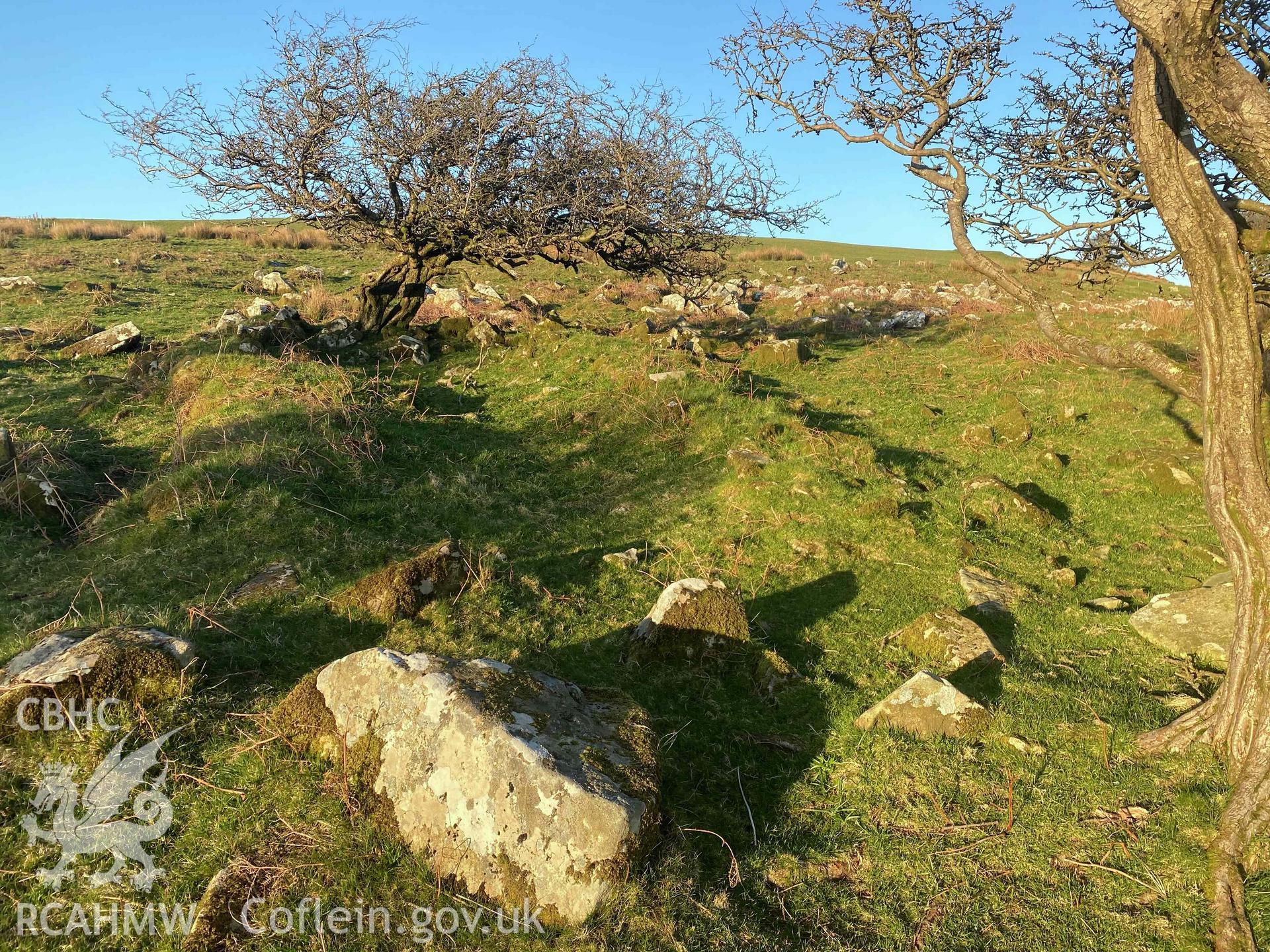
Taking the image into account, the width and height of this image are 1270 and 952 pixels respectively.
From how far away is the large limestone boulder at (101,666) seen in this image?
170 inches

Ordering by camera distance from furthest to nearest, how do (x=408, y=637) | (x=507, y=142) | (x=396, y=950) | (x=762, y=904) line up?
(x=507, y=142), (x=408, y=637), (x=762, y=904), (x=396, y=950)

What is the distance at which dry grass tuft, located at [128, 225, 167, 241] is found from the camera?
36000 mm

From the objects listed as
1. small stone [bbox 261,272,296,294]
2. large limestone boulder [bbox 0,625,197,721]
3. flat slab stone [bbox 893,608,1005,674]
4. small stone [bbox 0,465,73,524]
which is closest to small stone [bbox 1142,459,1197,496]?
flat slab stone [bbox 893,608,1005,674]

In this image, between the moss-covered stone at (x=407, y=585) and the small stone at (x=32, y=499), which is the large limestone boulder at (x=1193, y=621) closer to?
the moss-covered stone at (x=407, y=585)

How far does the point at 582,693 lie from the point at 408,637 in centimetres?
224

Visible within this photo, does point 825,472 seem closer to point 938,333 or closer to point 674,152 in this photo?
point 674,152

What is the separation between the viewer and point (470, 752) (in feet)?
12.9

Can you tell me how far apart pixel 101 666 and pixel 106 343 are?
47.1 ft

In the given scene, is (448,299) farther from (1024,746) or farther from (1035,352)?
(1024,746)

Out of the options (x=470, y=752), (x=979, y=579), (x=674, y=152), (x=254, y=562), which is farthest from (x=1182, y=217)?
(x=674, y=152)

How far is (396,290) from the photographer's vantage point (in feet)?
60.5

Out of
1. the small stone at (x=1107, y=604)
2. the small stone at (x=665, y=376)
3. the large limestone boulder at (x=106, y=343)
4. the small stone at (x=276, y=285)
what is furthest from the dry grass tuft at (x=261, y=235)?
the small stone at (x=1107, y=604)

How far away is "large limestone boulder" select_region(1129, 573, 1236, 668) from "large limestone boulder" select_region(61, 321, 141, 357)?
1897cm

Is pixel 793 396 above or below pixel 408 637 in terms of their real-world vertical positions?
above
